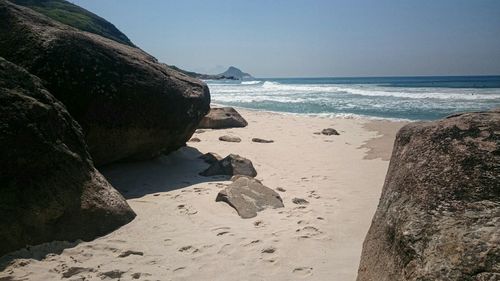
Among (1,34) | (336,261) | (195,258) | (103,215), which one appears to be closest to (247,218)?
(195,258)

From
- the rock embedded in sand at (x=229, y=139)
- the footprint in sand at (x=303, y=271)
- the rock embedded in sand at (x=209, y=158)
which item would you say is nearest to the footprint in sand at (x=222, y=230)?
the footprint in sand at (x=303, y=271)

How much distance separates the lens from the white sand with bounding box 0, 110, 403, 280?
308 cm

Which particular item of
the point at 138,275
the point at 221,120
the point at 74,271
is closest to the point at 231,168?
the point at 138,275

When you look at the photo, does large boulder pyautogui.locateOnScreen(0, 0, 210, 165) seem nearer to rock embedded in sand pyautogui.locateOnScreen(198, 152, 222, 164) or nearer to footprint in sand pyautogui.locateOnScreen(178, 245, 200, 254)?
rock embedded in sand pyautogui.locateOnScreen(198, 152, 222, 164)

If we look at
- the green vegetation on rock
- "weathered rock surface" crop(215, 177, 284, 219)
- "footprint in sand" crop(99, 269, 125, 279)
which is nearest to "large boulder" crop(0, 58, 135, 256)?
"footprint in sand" crop(99, 269, 125, 279)

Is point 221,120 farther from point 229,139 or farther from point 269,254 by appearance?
point 269,254

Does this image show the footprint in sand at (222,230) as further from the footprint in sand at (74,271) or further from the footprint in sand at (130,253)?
the footprint in sand at (74,271)

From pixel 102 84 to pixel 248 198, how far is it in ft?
8.53

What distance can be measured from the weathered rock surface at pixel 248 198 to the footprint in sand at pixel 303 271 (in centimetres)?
127

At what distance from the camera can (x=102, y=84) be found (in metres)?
5.08

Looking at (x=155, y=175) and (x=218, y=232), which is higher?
(x=155, y=175)

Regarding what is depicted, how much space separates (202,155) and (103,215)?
3.51 m

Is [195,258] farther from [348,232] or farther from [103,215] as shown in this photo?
[348,232]

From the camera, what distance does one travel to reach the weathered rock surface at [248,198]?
4.45m
